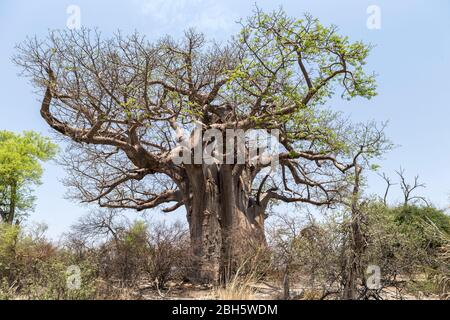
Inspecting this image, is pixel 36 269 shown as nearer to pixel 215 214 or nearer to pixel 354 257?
pixel 215 214

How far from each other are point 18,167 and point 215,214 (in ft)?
53.4

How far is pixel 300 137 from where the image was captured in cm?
1155

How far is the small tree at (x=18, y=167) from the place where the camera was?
22.5 meters

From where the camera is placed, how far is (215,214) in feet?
36.1

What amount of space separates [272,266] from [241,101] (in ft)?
15.6

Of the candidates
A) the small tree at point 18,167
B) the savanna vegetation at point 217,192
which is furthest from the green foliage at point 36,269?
the small tree at point 18,167

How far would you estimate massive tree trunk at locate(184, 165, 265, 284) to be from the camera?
375 inches

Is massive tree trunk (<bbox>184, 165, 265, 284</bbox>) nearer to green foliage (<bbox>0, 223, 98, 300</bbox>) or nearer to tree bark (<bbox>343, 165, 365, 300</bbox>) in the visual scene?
green foliage (<bbox>0, 223, 98, 300</bbox>)

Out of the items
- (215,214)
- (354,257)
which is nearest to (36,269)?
(215,214)

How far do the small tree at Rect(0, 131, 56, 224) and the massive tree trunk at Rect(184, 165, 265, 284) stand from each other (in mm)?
15282

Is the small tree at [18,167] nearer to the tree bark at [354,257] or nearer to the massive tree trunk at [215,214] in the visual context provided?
the massive tree trunk at [215,214]

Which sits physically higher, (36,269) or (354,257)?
(354,257)
